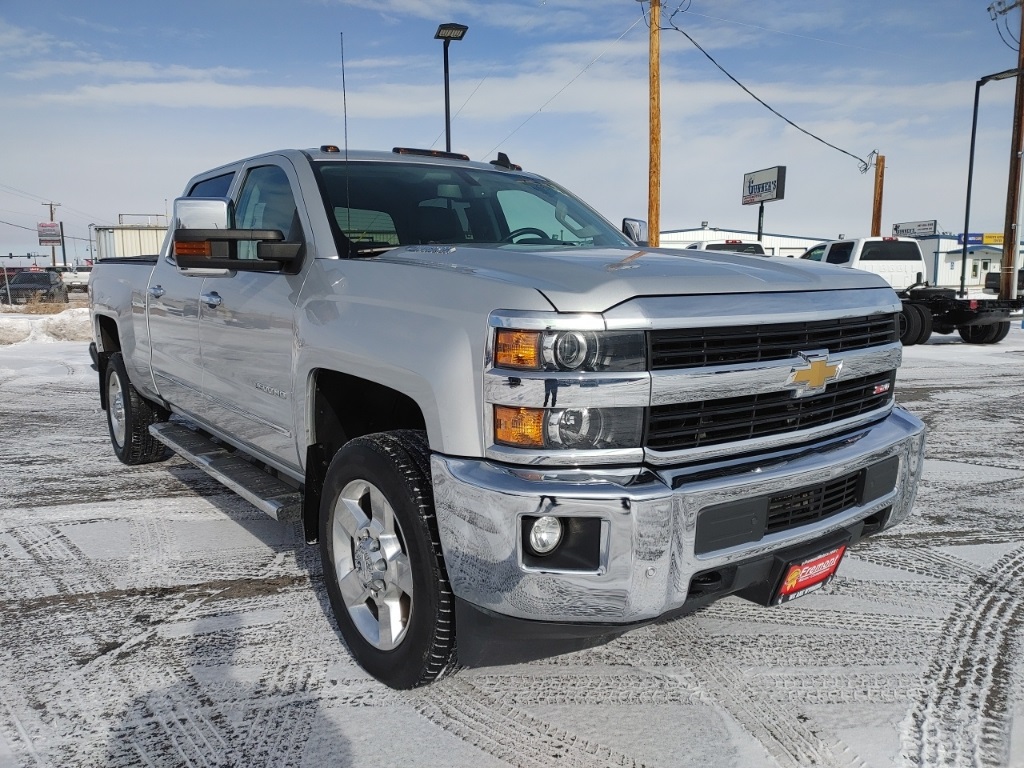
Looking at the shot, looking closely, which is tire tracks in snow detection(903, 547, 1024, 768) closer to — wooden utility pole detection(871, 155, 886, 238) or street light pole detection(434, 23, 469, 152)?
street light pole detection(434, 23, 469, 152)

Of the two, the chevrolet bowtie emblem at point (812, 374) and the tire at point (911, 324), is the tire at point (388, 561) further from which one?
the tire at point (911, 324)

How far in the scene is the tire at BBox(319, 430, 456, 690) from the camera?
243cm

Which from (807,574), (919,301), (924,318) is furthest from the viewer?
(919,301)

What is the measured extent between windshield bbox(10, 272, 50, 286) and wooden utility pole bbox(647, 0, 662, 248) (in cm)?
2521

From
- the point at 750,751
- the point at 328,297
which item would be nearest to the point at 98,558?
the point at 328,297

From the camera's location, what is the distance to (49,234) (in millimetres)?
79312

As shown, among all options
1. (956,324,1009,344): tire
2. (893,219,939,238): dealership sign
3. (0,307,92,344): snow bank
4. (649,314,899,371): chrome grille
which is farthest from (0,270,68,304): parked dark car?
(893,219,939,238): dealership sign

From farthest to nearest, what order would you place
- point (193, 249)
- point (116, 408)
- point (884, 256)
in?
1. point (884, 256)
2. point (116, 408)
3. point (193, 249)

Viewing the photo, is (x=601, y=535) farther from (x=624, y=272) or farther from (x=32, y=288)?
(x=32, y=288)

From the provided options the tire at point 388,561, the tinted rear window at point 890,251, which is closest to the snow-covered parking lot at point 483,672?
the tire at point 388,561

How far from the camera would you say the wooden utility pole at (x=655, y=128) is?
16.1m

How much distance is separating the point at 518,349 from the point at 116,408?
4.85 metres

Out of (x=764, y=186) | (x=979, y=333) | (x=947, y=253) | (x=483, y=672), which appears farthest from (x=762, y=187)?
(x=947, y=253)

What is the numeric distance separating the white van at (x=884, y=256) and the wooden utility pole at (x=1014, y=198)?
4787 mm
